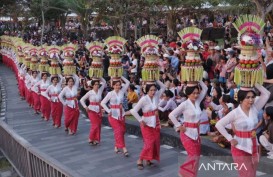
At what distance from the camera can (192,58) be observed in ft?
23.0

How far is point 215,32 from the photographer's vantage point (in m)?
25.7

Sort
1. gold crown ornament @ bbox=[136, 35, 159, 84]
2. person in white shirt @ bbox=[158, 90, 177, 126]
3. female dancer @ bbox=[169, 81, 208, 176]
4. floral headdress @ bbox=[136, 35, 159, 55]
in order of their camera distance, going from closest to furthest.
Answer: female dancer @ bbox=[169, 81, 208, 176] → gold crown ornament @ bbox=[136, 35, 159, 84] → floral headdress @ bbox=[136, 35, 159, 55] → person in white shirt @ bbox=[158, 90, 177, 126]

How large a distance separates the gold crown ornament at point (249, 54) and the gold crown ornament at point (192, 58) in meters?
1.07

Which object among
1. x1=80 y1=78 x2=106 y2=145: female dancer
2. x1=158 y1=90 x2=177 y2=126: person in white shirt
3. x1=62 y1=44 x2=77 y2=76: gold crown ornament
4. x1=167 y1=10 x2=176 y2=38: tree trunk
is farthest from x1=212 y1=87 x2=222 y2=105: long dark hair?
x1=167 y1=10 x2=176 y2=38: tree trunk

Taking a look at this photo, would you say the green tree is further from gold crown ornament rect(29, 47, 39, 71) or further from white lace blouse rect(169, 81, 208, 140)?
white lace blouse rect(169, 81, 208, 140)

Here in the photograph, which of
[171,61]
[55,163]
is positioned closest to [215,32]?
[171,61]

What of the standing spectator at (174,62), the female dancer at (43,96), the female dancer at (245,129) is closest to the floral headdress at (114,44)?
the female dancer at (245,129)

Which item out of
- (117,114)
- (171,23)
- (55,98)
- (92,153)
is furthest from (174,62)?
(171,23)

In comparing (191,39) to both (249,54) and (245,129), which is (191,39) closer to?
(249,54)

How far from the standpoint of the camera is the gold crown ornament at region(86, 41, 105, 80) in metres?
10.2

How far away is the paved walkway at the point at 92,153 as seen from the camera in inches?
313

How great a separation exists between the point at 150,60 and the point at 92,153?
265 cm

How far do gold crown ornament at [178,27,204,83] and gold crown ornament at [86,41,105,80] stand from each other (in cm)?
344

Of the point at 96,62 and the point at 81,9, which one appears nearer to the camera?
the point at 96,62
